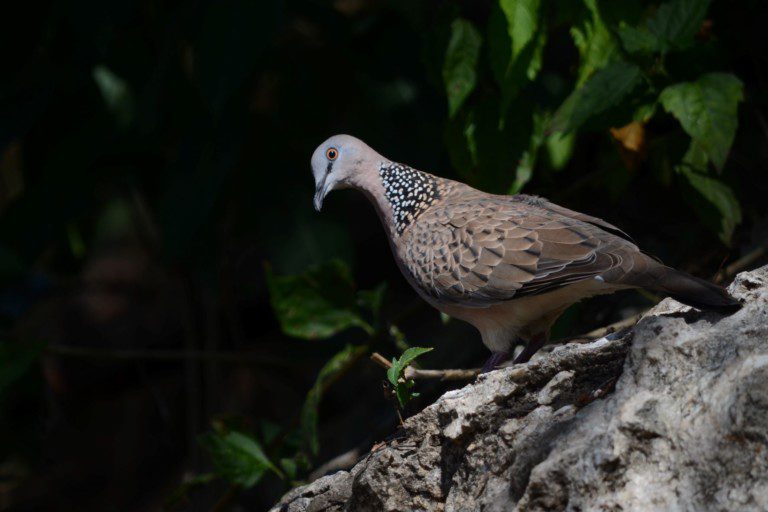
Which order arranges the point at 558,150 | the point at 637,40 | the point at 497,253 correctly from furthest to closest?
1. the point at 558,150
2. the point at 637,40
3. the point at 497,253

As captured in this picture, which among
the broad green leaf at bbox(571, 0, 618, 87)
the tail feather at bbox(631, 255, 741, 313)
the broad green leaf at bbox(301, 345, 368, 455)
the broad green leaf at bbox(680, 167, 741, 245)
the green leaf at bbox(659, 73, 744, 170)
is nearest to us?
the tail feather at bbox(631, 255, 741, 313)

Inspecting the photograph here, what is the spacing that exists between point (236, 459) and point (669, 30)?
2.49 m

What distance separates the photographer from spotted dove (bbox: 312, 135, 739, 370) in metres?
3.45

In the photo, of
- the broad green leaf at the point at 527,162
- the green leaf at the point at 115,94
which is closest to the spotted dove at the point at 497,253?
the broad green leaf at the point at 527,162

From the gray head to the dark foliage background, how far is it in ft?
1.25

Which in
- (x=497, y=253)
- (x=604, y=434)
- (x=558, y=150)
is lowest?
(x=604, y=434)

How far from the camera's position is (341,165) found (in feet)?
14.3

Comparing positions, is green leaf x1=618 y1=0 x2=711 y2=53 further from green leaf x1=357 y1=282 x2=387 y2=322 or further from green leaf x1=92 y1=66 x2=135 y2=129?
green leaf x1=92 y1=66 x2=135 y2=129

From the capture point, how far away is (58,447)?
9.06 m

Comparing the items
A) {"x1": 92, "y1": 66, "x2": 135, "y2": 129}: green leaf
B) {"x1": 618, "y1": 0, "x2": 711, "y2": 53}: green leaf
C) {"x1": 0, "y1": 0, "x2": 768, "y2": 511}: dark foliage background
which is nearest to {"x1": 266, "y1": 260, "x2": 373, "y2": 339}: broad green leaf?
{"x1": 0, "y1": 0, "x2": 768, "y2": 511}: dark foliage background

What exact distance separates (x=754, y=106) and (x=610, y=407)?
283 cm

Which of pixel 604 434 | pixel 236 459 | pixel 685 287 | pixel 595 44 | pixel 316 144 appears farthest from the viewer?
pixel 316 144

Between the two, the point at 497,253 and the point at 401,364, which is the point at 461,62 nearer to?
the point at 497,253

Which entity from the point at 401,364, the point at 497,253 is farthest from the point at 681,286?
the point at 497,253
